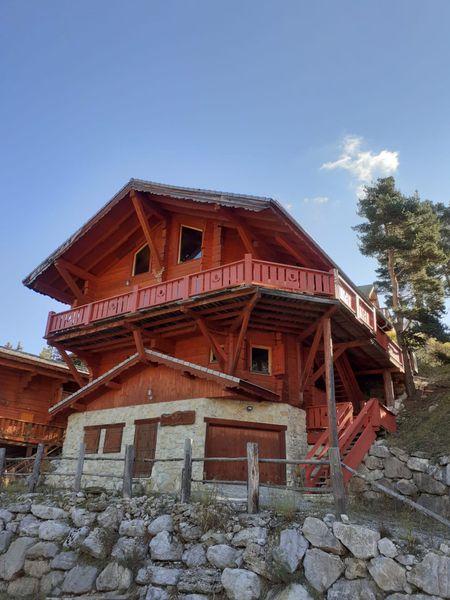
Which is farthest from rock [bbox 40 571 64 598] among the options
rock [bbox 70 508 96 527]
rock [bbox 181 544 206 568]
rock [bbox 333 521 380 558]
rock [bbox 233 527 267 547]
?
rock [bbox 333 521 380 558]

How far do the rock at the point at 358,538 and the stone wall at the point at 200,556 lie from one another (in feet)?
0.05

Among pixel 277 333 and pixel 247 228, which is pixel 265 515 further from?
pixel 247 228

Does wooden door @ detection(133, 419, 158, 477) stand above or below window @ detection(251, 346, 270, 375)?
below

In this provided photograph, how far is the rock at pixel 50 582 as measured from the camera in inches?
425

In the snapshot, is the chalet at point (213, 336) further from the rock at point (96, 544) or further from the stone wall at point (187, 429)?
the rock at point (96, 544)

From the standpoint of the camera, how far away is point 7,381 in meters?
24.3

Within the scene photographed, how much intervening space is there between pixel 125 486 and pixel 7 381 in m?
14.9

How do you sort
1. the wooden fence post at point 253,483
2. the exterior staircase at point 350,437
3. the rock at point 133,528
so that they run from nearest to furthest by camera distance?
the wooden fence post at point 253,483, the rock at point 133,528, the exterior staircase at point 350,437

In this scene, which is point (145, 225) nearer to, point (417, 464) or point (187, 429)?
point (187, 429)

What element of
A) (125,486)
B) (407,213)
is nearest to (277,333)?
(125,486)

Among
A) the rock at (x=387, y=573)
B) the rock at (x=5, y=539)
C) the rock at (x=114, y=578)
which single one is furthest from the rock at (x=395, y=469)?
the rock at (x=5, y=539)

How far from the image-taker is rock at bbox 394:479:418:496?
13.7 metres

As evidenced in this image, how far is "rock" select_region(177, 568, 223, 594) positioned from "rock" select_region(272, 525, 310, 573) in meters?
1.27

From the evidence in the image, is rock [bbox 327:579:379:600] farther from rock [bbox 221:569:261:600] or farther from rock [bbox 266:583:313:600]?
→ rock [bbox 221:569:261:600]
